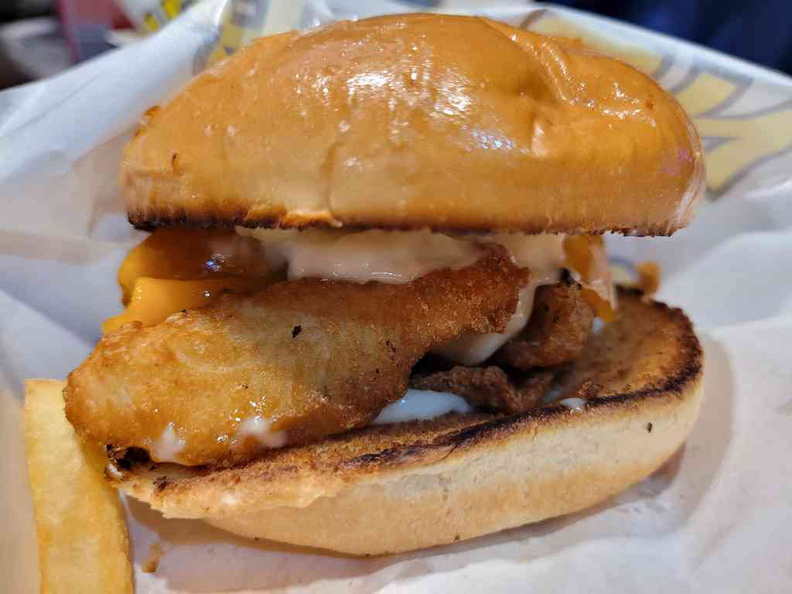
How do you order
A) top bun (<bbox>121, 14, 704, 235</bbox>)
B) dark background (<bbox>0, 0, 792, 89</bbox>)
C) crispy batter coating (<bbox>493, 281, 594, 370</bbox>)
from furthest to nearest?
1. dark background (<bbox>0, 0, 792, 89</bbox>)
2. crispy batter coating (<bbox>493, 281, 594, 370</bbox>)
3. top bun (<bbox>121, 14, 704, 235</bbox>)

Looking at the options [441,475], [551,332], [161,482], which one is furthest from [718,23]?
[161,482]

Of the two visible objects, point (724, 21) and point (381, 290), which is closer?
point (381, 290)

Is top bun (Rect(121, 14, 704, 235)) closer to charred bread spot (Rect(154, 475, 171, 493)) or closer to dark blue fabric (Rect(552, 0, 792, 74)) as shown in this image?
charred bread spot (Rect(154, 475, 171, 493))

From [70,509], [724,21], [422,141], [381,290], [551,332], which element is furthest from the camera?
[724,21]

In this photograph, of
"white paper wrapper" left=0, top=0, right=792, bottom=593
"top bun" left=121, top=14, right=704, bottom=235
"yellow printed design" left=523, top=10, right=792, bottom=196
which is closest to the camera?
"top bun" left=121, top=14, right=704, bottom=235

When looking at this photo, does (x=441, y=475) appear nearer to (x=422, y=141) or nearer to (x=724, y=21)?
(x=422, y=141)

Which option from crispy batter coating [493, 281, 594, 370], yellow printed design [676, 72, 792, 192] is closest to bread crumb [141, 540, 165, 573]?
crispy batter coating [493, 281, 594, 370]

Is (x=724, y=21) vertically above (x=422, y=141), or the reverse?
(x=422, y=141)

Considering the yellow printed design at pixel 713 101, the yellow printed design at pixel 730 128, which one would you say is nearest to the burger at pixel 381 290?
the yellow printed design at pixel 713 101
